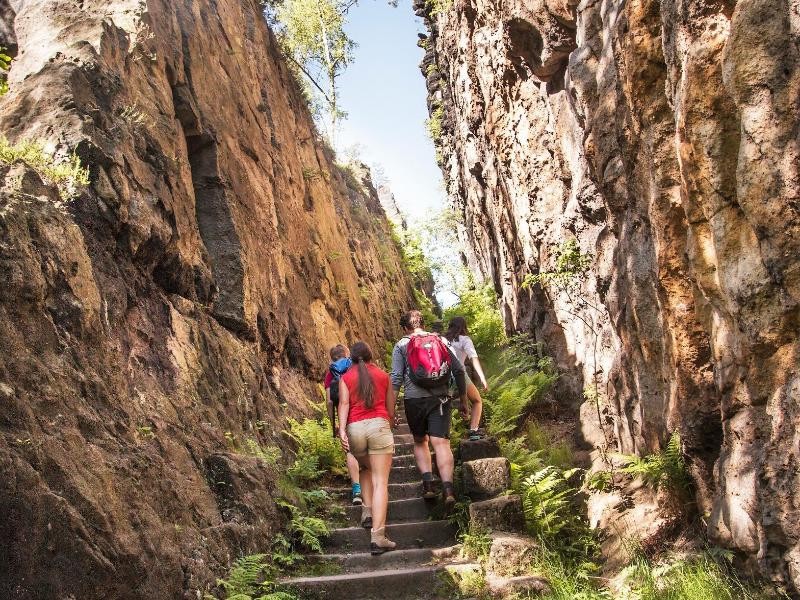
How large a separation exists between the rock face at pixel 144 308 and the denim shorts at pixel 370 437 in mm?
1086

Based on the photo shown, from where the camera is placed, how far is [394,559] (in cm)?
675

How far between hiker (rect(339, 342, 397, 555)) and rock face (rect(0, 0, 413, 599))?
3.55 feet

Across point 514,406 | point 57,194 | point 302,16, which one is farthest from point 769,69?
point 302,16

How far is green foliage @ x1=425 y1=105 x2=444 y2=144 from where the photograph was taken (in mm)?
27422

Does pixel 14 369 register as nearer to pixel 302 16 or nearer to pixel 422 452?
pixel 422 452

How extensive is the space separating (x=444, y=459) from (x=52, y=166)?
499cm

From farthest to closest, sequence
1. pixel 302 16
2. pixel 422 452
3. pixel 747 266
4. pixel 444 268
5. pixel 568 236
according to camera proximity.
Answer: pixel 444 268, pixel 302 16, pixel 568 236, pixel 422 452, pixel 747 266

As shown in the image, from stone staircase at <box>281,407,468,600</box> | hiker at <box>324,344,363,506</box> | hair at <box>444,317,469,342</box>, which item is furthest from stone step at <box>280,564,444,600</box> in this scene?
hair at <box>444,317,469,342</box>

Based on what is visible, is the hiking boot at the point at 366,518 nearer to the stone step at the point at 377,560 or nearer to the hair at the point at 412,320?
the stone step at the point at 377,560

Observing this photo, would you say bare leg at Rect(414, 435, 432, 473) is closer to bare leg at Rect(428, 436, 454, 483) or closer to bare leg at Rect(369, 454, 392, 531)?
bare leg at Rect(428, 436, 454, 483)

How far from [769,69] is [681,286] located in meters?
2.50

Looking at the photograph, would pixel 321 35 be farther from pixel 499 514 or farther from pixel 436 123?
pixel 499 514

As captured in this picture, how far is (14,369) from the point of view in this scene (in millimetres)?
4434

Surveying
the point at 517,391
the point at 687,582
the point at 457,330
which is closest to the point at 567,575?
the point at 687,582
